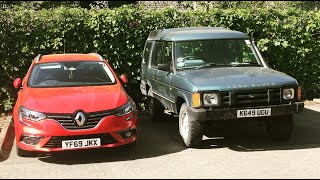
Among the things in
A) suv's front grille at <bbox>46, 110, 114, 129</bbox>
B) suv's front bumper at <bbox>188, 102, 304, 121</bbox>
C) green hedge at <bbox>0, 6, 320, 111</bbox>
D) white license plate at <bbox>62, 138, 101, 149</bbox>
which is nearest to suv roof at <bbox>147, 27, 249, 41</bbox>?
suv's front bumper at <bbox>188, 102, 304, 121</bbox>

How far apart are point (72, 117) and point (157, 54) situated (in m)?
3.43

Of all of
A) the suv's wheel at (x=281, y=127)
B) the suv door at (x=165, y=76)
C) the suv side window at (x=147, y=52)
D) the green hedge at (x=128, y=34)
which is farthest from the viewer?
the green hedge at (x=128, y=34)

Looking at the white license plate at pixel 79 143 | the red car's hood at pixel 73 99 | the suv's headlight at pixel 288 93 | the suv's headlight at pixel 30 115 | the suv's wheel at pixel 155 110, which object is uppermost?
the red car's hood at pixel 73 99

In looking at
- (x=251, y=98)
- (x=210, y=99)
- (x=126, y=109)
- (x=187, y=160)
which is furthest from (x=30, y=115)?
(x=251, y=98)

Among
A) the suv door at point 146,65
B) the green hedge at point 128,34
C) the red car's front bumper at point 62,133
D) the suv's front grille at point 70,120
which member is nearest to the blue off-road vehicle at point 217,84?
the suv door at point 146,65

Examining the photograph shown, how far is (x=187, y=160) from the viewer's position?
707cm

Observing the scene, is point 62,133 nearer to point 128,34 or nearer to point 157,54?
point 157,54

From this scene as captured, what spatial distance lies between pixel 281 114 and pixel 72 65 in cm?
374

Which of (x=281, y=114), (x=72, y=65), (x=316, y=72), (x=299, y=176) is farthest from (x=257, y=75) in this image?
(x=316, y=72)

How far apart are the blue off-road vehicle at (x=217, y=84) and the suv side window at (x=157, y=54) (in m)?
0.02

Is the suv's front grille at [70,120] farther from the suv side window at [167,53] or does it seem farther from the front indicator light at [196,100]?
the suv side window at [167,53]

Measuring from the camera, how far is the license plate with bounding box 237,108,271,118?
24.2 feet

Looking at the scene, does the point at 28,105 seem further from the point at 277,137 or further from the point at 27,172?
the point at 277,137

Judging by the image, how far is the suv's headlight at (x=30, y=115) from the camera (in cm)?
683
